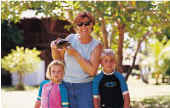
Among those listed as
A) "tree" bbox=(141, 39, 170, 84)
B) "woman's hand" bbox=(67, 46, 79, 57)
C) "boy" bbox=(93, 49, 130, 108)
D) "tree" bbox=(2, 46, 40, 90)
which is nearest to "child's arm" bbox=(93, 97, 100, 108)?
"boy" bbox=(93, 49, 130, 108)

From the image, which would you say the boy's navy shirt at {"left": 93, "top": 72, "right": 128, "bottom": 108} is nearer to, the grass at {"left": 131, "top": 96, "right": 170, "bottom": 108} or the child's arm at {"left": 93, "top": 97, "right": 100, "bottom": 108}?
the child's arm at {"left": 93, "top": 97, "right": 100, "bottom": 108}

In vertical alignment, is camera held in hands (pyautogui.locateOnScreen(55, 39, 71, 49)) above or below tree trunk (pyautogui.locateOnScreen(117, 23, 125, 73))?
above

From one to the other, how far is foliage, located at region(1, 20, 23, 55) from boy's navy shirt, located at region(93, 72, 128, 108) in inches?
721

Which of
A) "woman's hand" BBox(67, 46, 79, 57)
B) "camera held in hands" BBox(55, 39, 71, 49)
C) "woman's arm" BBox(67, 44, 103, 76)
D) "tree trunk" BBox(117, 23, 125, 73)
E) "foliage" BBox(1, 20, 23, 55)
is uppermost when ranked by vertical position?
"camera held in hands" BBox(55, 39, 71, 49)

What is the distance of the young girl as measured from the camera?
3479 millimetres

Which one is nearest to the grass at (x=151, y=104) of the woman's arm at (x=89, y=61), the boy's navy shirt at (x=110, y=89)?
the boy's navy shirt at (x=110, y=89)

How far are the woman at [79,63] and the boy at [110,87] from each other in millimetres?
88

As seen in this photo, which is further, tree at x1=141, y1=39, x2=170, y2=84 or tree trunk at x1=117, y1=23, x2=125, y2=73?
tree at x1=141, y1=39, x2=170, y2=84

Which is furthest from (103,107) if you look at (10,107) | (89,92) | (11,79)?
(11,79)

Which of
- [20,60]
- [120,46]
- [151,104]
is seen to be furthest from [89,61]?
[20,60]

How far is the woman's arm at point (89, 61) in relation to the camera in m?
3.33

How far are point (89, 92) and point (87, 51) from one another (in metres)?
0.40

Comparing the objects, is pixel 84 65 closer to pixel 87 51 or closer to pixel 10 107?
pixel 87 51

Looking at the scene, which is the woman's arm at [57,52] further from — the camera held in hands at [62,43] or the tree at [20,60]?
the tree at [20,60]
